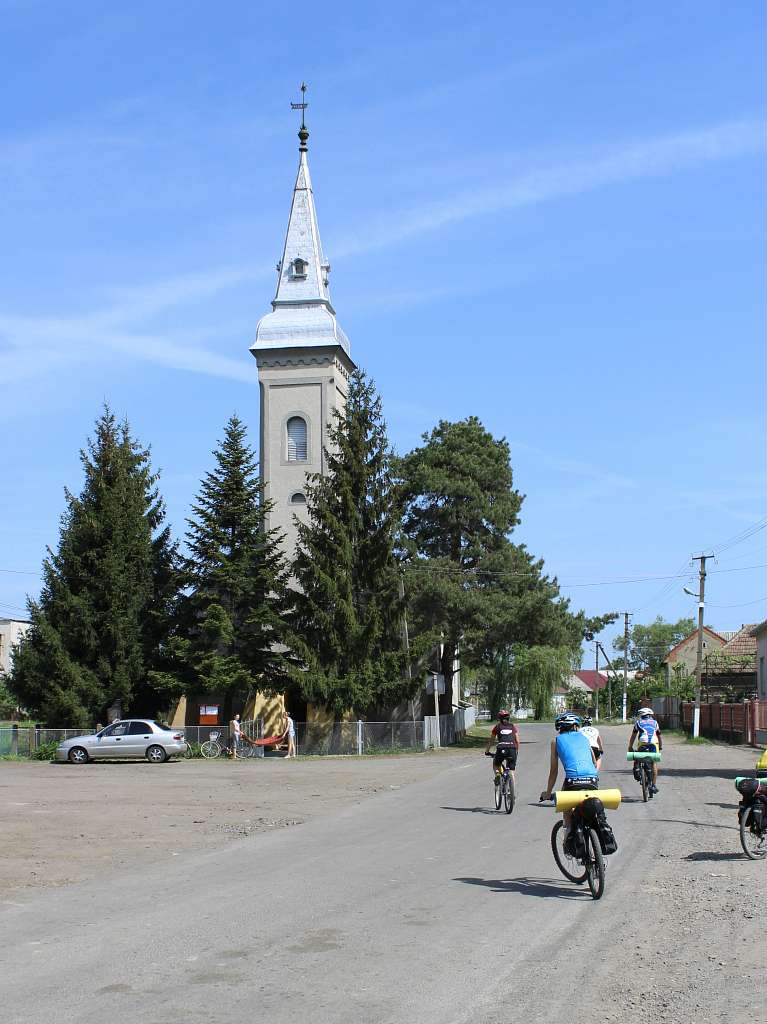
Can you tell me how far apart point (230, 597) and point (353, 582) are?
4.77 metres

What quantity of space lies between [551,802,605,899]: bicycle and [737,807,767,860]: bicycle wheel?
2.84 metres

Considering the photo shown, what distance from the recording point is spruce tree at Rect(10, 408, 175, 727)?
44.6 metres

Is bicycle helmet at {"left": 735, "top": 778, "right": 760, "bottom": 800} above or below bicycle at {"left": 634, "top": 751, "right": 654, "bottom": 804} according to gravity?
above

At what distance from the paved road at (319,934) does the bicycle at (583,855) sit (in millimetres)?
133

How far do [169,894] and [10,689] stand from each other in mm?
37531

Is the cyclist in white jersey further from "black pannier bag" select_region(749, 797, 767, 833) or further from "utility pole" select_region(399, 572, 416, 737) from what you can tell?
"utility pole" select_region(399, 572, 416, 737)

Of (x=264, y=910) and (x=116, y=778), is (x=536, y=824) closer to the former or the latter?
(x=264, y=910)

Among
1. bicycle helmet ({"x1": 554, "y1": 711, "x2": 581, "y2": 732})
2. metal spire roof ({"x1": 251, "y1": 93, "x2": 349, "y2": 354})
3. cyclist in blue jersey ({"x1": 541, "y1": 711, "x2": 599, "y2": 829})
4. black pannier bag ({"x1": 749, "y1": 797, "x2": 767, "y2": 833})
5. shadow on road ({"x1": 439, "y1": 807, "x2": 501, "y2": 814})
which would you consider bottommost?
shadow on road ({"x1": 439, "y1": 807, "x2": 501, "y2": 814})

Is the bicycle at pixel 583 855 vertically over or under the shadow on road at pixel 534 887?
over

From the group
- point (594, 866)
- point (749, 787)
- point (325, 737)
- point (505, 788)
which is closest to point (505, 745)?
point (505, 788)

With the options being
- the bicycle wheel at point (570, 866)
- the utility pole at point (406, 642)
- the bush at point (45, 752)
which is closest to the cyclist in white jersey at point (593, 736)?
the bicycle wheel at point (570, 866)

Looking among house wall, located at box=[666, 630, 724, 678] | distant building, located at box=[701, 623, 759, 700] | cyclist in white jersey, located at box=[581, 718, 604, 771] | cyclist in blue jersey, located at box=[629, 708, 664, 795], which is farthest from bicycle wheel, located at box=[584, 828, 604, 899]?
house wall, located at box=[666, 630, 724, 678]

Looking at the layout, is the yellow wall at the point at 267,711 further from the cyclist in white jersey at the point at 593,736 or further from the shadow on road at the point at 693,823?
the cyclist in white jersey at the point at 593,736

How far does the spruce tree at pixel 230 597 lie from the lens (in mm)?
43844
